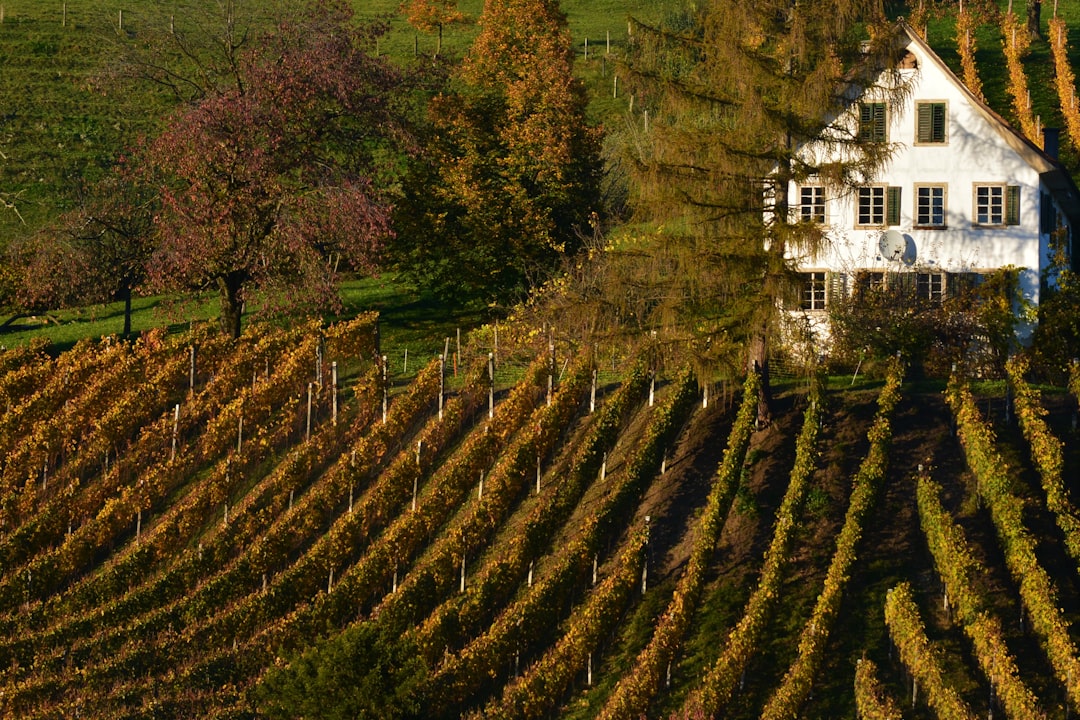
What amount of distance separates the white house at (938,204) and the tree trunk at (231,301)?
15500 mm

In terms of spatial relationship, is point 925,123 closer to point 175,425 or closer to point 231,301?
point 231,301

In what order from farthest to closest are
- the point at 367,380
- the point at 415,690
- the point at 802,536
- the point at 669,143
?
the point at 367,380, the point at 669,143, the point at 802,536, the point at 415,690

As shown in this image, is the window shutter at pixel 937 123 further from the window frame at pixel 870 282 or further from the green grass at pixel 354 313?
the green grass at pixel 354 313

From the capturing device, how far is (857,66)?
35.0 meters

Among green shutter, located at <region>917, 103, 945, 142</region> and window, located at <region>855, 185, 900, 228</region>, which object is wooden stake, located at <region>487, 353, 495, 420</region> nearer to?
window, located at <region>855, 185, 900, 228</region>

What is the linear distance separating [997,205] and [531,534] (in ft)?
59.4

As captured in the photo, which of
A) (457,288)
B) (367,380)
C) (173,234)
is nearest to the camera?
(367,380)

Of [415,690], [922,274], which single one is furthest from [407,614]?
[922,274]

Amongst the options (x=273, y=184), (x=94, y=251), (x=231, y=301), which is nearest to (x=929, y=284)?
(x=273, y=184)

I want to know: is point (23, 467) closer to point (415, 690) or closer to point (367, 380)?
point (367, 380)

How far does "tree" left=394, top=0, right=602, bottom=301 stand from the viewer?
48.2 metres

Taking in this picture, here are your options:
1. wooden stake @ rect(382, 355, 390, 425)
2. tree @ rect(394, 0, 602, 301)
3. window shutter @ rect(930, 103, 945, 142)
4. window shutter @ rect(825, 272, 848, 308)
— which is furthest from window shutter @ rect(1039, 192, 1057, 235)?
wooden stake @ rect(382, 355, 390, 425)

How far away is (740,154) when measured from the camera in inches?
1379

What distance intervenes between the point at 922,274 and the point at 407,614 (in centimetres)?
1922
